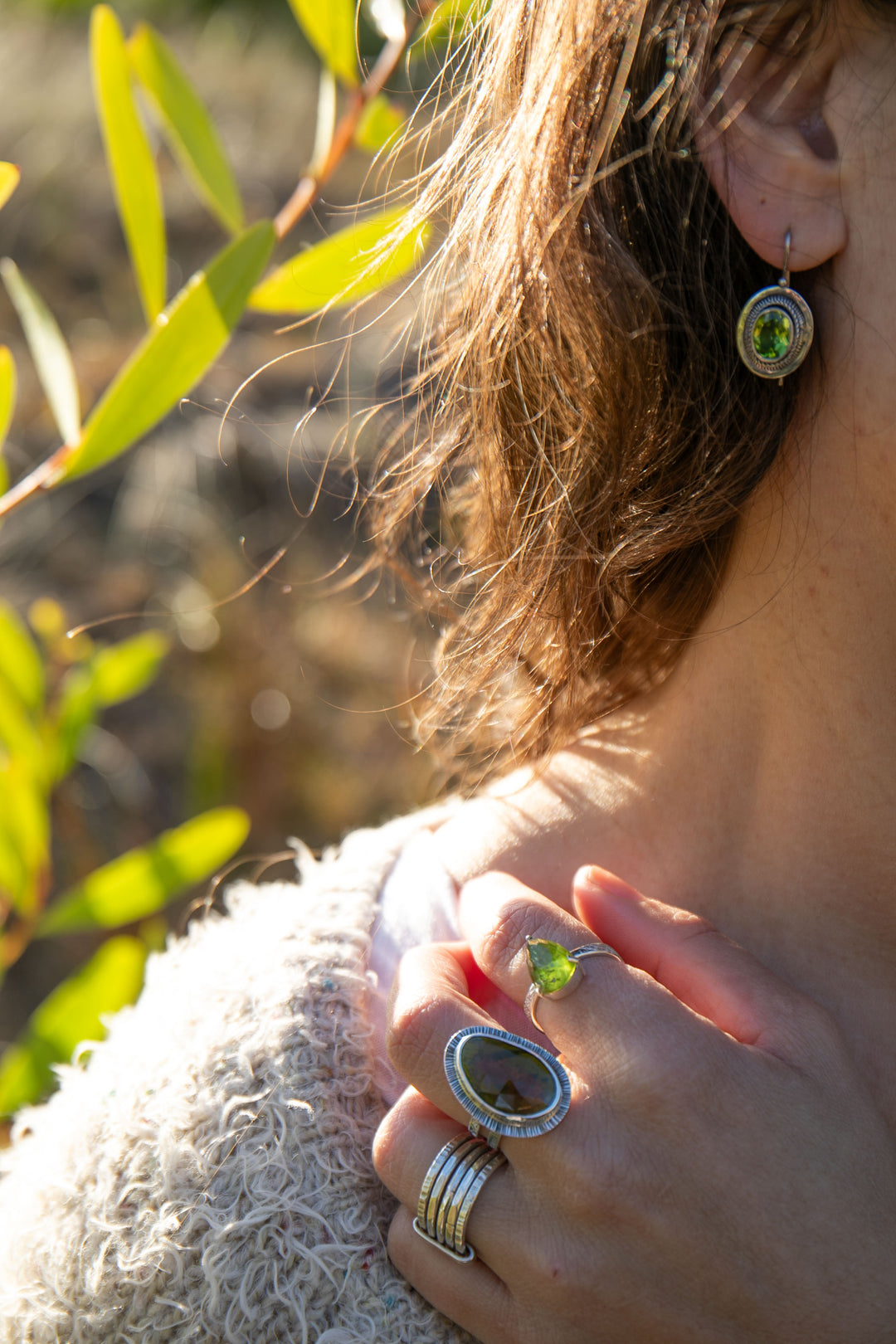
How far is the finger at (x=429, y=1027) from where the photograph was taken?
0.66 metres

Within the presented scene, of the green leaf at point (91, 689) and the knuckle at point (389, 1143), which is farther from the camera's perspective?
the green leaf at point (91, 689)

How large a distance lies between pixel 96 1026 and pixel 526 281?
3.14 ft

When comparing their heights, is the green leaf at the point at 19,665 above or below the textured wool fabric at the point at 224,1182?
above

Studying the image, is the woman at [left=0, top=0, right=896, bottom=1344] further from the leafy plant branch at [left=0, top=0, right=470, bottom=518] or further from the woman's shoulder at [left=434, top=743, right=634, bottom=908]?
the leafy plant branch at [left=0, top=0, right=470, bottom=518]

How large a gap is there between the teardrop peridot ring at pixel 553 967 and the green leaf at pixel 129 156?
23.4 inches

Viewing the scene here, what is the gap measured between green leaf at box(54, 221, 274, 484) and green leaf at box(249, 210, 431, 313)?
6cm

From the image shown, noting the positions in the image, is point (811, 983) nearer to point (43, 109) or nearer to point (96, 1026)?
point (96, 1026)

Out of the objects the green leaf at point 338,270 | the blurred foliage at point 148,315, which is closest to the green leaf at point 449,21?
the blurred foliage at point 148,315

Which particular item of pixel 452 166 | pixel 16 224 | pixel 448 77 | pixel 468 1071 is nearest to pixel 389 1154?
pixel 468 1071

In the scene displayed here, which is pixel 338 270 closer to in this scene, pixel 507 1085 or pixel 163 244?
pixel 163 244

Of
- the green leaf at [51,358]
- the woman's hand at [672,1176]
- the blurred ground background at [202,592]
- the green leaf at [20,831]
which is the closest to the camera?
the woman's hand at [672,1176]

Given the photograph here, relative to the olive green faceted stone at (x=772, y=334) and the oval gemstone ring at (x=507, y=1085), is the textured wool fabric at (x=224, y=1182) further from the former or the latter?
the olive green faceted stone at (x=772, y=334)

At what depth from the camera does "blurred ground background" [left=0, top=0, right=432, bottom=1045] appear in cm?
283

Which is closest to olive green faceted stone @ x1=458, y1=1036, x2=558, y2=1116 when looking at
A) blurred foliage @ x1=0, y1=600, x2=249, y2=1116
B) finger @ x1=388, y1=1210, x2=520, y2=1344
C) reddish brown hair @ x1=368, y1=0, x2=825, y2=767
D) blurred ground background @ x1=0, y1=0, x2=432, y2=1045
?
finger @ x1=388, y1=1210, x2=520, y2=1344
